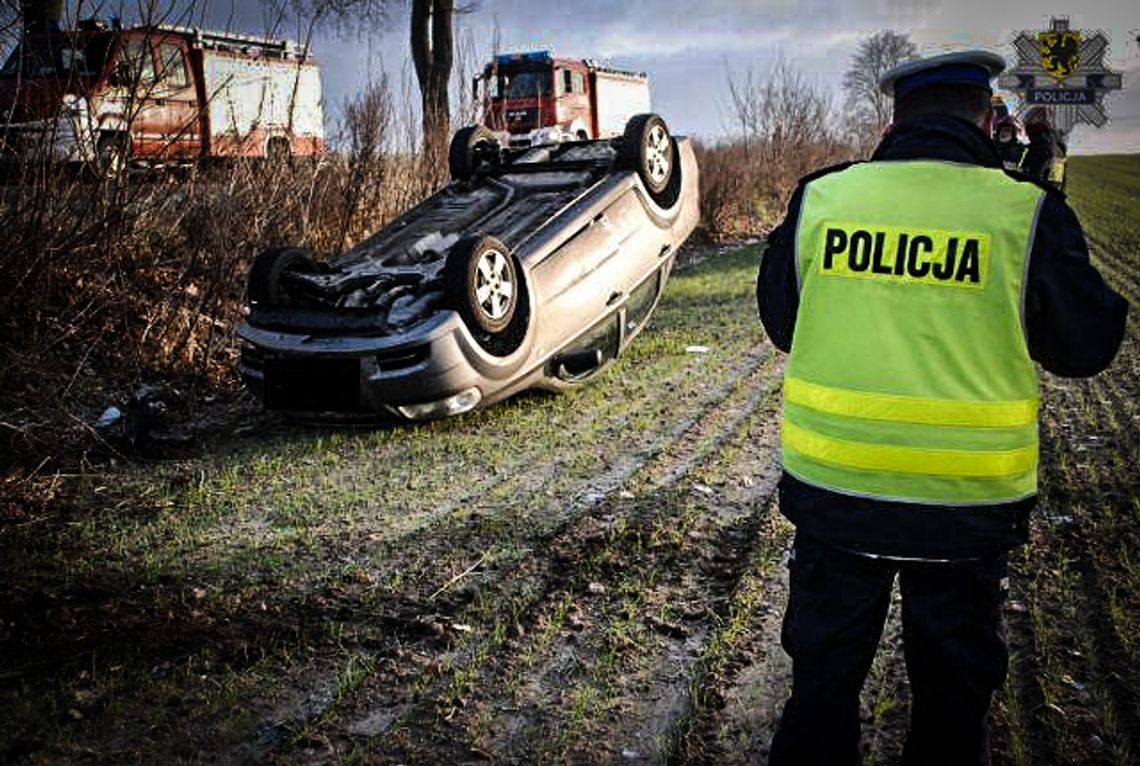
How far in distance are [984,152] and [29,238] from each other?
4.80 meters

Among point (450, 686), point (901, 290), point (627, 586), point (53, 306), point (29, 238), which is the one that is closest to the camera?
point (901, 290)

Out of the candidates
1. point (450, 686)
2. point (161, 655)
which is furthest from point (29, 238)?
point (450, 686)

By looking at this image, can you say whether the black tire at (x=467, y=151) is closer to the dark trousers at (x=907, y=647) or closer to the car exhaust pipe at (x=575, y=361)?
the car exhaust pipe at (x=575, y=361)

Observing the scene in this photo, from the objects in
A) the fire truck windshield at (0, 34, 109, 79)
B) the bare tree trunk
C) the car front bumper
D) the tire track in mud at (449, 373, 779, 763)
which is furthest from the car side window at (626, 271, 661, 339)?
the bare tree trunk

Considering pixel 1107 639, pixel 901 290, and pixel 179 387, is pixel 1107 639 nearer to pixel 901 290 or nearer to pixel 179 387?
pixel 901 290

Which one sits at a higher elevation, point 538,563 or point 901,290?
point 901,290

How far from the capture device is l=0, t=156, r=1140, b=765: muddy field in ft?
8.38

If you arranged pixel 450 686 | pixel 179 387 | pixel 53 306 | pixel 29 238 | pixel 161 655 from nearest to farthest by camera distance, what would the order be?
pixel 450 686, pixel 161 655, pixel 29 238, pixel 53 306, pixel 179 387

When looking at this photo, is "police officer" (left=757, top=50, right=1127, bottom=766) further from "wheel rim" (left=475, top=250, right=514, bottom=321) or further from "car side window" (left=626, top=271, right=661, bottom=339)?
"car side window" (left=626, top=271, right=661, bottom=339)

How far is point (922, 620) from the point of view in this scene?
198cm

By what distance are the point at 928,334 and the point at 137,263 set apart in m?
5.90

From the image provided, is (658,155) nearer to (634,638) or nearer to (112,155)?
(112,155)

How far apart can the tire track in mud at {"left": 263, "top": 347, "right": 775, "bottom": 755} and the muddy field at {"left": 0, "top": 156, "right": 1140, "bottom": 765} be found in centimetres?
1

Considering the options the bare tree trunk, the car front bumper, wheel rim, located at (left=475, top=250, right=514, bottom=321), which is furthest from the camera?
the bare tree trunk
